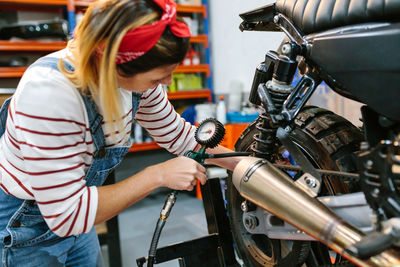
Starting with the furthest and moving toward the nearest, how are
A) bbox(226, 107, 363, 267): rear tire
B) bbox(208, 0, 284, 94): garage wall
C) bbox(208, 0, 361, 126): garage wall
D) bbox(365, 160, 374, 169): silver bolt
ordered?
bbox(208, 0, 284, 94): garage wall, bbox(208, 0, 361, 126): garage wall, bbox(226, 107, 363, 267): rear tire, bbox(365, 160, 374, 169): silver bolt

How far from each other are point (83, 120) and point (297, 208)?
0.47 m

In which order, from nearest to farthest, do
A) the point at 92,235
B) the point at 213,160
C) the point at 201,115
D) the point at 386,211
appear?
the point at 386,211
the point at 213,160
the point at 92,235
the point at 201,115

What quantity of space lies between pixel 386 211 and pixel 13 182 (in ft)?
2.52

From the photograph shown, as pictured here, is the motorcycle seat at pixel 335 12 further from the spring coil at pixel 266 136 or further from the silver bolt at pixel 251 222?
the silver bolt at pixel 251 222

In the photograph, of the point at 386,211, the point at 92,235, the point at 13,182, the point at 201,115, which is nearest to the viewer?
the point at 386,211

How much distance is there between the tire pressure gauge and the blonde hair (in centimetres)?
26

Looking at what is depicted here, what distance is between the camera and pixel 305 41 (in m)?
0.83

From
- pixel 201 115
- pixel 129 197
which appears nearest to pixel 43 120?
pixel 129 197

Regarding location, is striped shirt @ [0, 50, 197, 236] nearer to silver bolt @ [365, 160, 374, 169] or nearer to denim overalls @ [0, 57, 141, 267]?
denim overalls @ [0, 57, 141, 267]

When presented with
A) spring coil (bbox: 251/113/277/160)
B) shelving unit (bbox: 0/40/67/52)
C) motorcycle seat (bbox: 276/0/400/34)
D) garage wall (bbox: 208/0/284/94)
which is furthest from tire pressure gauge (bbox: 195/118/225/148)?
shelving unit (bbox: 0/40/67/52)

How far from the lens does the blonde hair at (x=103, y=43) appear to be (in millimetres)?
662

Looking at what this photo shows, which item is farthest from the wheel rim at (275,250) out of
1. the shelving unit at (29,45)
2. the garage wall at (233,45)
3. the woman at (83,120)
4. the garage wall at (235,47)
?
the shelving unit at (29,45)

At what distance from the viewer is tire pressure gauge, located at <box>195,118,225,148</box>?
2.90 ft

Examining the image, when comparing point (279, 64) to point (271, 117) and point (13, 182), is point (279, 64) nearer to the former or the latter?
point (271, 117)
